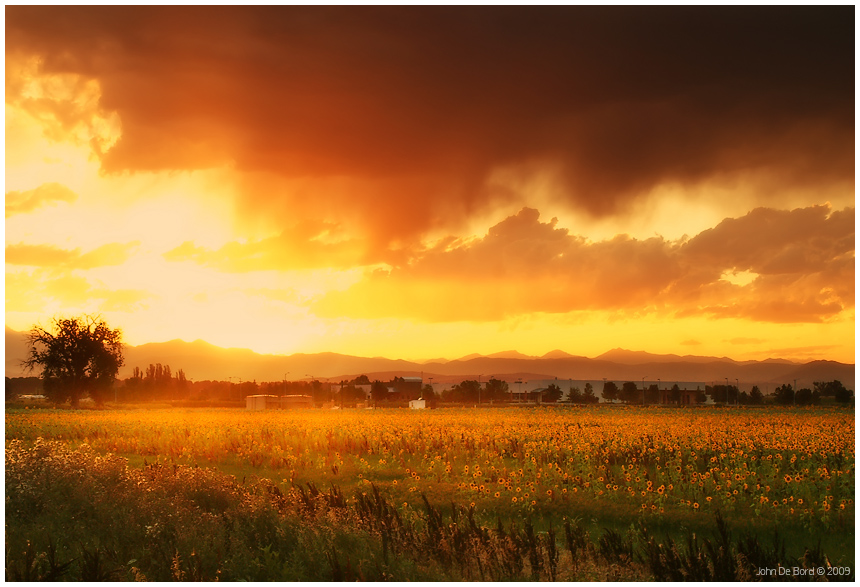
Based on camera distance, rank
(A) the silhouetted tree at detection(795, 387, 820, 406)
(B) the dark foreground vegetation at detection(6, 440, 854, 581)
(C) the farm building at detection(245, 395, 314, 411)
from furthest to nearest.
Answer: (C) the farm building at detection(245, 395, 314, 411), (A) the silhouetted tree at detection(795, 387, 820, 406), (B) the dark foreground vegetation at detection(6, 440, 854, 581)

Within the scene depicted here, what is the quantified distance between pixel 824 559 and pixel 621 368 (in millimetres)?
166371

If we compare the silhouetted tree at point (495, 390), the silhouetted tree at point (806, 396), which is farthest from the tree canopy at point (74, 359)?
the silhouetted tree at point (806, 396)

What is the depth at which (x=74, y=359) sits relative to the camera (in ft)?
213

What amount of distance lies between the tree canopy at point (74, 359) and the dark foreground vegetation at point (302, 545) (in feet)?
178

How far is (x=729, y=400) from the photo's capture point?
3853 inches

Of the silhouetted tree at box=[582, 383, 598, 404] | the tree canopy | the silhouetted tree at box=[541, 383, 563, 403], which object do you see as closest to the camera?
the tree canopy

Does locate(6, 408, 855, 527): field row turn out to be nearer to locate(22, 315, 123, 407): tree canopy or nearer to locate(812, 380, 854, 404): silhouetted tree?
locate(22, 315, 123, 407): tree canopy

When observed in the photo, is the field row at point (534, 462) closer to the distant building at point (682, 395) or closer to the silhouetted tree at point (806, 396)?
the silhouetted tree at point (806, 396)

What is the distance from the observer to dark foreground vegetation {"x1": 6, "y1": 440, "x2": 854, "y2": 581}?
9320 millimetres

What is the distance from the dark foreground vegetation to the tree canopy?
54.3 metres

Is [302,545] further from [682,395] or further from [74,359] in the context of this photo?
[682,395]

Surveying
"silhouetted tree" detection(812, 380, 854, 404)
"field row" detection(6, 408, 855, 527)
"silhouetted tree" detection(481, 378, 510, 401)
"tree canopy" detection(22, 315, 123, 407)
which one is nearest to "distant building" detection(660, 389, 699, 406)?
"silhouetted tree" detection(481, 378, 510, 401)

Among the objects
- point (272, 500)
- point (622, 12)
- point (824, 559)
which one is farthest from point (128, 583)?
point (622, 12)

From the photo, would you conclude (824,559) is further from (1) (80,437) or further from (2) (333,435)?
(1) (80,437)
